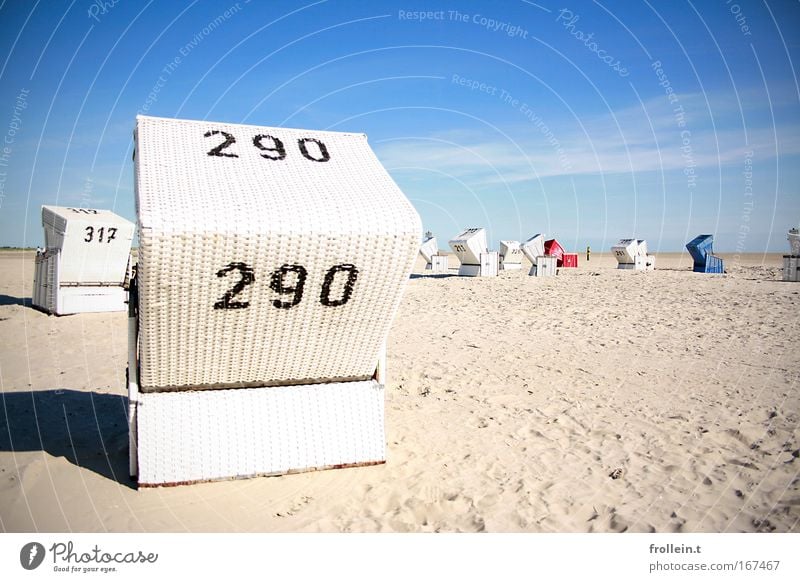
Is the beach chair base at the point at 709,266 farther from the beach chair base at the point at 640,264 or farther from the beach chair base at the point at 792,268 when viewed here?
the beach chair base at the point at 792,268

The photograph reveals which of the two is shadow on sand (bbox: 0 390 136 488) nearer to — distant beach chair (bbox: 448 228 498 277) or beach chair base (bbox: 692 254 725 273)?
distant beach chair (bbox: 448 228 498 277)

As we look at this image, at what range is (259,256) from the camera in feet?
12.3

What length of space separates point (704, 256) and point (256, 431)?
2522 cm

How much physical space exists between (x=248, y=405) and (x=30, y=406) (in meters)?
2.99

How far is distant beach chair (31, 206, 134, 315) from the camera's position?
37.5ft

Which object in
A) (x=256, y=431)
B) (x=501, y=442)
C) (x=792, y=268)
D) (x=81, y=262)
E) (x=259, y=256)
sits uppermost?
(x=792, y=268)

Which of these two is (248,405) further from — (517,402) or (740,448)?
(740,448)

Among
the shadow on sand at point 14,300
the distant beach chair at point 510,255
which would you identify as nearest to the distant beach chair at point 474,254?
the distant beach chair at point 510,255

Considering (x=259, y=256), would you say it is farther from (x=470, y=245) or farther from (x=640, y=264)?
(x=640, y=264)

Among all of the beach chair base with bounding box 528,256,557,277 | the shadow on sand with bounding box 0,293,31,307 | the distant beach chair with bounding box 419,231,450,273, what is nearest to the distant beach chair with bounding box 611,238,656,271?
the beach chair base with bounding box 528,256,557,277

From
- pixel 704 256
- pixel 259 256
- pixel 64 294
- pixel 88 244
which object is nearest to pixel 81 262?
pixel 88 244

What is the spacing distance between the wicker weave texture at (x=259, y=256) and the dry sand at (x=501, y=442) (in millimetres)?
855
